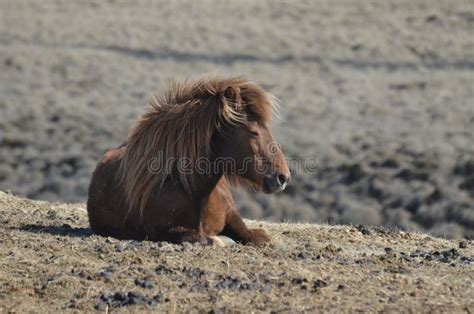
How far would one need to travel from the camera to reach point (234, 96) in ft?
28.1

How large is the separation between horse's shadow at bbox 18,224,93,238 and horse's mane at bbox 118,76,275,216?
2.15 feet

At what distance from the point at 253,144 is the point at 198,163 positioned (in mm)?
594

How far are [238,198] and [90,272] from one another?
16.2m

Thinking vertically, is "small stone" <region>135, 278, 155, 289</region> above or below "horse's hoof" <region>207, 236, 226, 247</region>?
above

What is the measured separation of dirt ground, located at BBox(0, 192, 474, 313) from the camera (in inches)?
243

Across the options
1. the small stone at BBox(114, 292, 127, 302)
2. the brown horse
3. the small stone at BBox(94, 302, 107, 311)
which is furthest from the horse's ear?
the small stone at BBox(94, 302, 107, 311)

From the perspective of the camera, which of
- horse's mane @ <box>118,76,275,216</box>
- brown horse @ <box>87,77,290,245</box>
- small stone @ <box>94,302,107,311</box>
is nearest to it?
small stone @ <box>94,302,107,311</box>

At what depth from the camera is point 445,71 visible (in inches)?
1324

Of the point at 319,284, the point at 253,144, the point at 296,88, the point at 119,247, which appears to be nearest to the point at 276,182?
the point at 253,144

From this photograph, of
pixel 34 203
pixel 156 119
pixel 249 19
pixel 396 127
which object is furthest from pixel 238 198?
pixel 249 19

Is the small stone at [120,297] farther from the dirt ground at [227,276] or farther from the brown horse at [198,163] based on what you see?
the brown horse at [198,163]

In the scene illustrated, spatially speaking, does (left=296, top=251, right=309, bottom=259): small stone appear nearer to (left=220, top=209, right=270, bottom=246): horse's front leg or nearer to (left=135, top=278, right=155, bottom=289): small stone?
(left=220, top=209, right=270, bottom=246): horse's front leg

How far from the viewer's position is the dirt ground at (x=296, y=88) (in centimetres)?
2308

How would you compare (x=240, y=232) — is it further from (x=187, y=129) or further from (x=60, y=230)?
(x=60, y=230)
